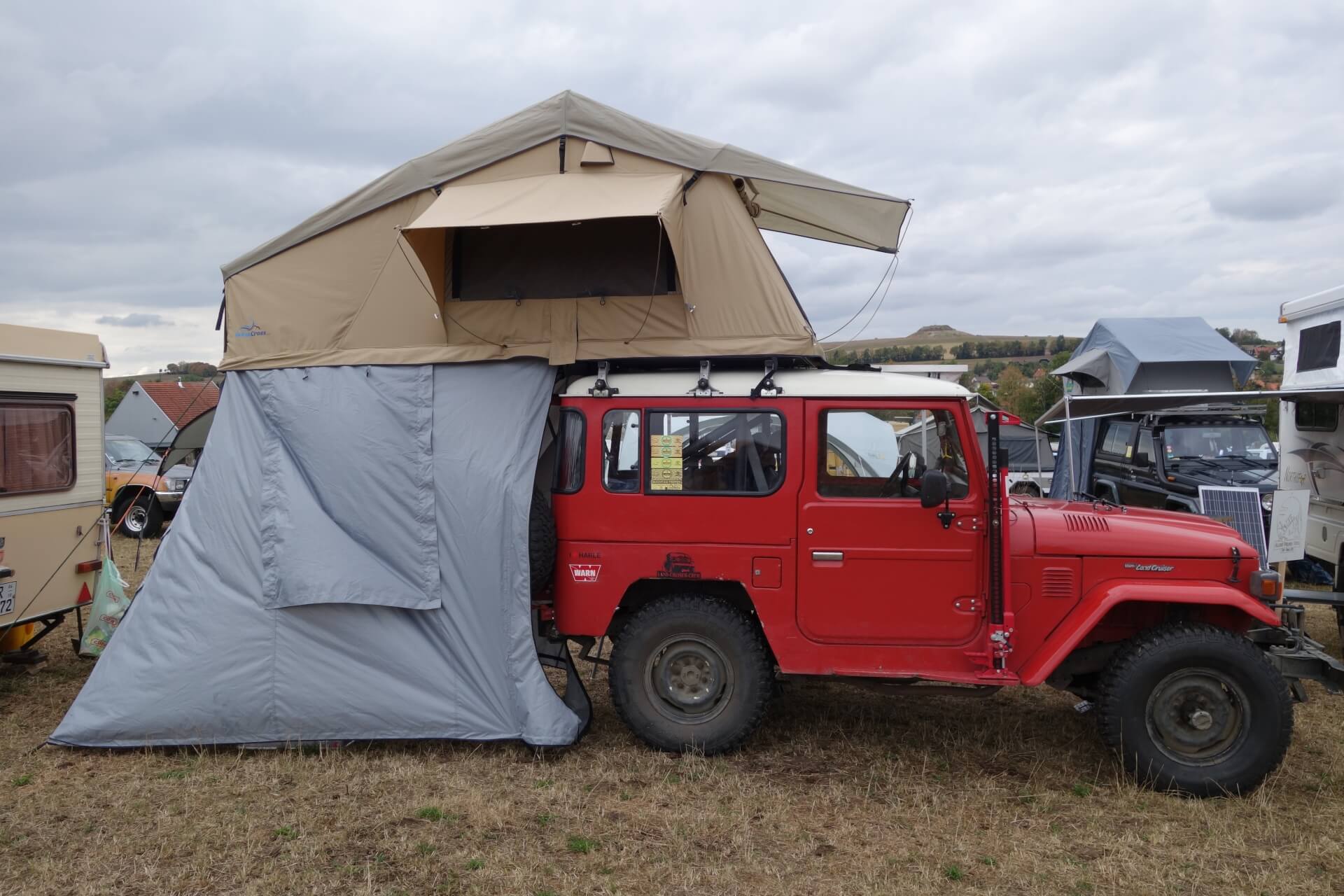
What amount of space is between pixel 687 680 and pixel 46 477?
16.4ft

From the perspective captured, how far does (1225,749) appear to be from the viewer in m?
5.01

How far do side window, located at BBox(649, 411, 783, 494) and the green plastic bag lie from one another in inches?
172

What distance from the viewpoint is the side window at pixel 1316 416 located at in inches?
319

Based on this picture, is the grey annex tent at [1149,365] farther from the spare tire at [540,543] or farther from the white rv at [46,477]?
the white rv at [46,477]

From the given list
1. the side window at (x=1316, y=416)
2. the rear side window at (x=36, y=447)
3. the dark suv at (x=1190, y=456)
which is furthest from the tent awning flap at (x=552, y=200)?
the dark suv at (x=1190, y=456)

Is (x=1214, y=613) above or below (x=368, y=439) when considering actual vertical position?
below

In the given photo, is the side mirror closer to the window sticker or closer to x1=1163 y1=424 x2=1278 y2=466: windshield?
the window sticker

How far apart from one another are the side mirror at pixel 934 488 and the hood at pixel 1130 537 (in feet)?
2.24

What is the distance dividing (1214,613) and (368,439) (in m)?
5.02

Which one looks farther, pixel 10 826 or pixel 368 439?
pixel 368 439

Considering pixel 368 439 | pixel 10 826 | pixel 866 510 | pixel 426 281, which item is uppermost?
pixel 426 281

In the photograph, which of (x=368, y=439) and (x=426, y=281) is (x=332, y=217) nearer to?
(x=426, y=281)

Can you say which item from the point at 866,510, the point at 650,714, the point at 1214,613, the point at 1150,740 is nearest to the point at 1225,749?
the point at 1150,740

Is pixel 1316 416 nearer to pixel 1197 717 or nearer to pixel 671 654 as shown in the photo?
pixel 1197 717
